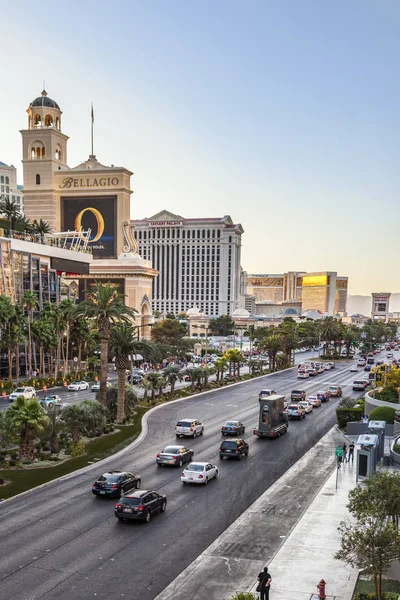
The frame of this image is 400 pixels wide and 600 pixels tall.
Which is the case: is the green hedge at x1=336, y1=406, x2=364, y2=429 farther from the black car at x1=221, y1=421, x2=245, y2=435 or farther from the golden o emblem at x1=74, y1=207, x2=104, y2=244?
the golden o emblem at x1=74, y1=207, x2=104, y2=244

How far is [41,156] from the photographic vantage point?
116m

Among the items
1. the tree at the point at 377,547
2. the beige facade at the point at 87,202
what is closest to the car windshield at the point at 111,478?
the tree at the point at 377,547

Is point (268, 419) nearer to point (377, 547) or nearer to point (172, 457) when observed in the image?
point (172, 457)

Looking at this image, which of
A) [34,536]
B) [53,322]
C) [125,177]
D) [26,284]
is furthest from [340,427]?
[125,177]

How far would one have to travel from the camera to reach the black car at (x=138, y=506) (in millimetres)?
22688

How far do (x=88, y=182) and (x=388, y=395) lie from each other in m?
82.7

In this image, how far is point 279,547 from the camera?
2048 cm

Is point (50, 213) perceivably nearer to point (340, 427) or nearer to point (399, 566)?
point (340, 427)

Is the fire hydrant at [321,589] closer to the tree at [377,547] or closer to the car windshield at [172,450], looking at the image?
the tree at [377,547]

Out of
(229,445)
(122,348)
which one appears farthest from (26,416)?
(122,348)

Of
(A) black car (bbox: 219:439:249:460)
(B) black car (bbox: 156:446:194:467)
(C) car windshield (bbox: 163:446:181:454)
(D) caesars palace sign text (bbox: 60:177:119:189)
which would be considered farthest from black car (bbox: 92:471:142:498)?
(D) caesars palace sign text (bbox: 60:177:119:189)

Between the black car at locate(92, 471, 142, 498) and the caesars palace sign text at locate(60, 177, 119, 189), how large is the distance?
298ft

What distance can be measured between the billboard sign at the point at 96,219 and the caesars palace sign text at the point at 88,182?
246 cm

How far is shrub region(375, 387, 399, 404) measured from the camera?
44.4m
